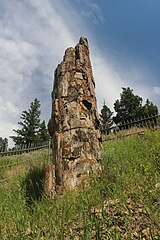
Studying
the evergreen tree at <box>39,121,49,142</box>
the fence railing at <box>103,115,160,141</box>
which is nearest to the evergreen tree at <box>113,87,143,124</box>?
the evergreen tree at <box>39,121,49,142</box>

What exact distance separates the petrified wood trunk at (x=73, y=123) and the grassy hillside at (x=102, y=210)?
1.25 ft

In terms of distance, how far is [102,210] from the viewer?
2.06 metres

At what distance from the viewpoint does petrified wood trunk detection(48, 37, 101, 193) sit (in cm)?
424

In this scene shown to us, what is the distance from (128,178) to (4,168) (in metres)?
7.05

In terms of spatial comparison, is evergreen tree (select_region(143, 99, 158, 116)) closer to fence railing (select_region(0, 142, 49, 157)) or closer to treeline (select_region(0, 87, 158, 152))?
treeline (select_region(0, 87, 158, 152))

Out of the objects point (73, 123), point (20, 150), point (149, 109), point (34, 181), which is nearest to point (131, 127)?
point (20, 150)

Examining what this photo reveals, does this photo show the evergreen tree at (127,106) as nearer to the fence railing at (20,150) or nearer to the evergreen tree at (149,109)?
the evergreen tree at (149,109)

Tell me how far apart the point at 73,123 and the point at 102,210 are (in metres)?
2.57

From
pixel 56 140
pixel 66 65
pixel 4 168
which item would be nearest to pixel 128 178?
pixel 56 140

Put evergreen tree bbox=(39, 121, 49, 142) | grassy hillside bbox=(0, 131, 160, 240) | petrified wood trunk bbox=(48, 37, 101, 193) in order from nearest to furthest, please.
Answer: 1. grassy hillside bbox=(0, 131, 160, 240)
2. petrified wood trunk bbox=(48, 37, 101, 193)
3. evergreen tree bbox=(39, 121, 49, 142)

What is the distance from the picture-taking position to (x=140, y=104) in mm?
31297

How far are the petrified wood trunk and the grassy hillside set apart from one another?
1.25 ft

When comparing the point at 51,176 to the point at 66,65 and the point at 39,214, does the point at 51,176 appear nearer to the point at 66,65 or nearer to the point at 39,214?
the point at 39,214

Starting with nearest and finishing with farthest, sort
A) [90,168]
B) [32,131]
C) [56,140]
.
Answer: [90,168] → [56,140] → [32,131]
